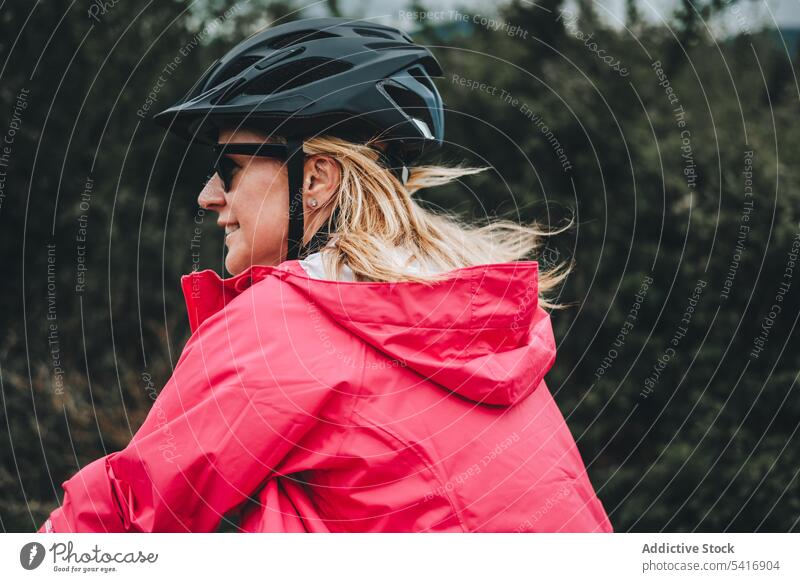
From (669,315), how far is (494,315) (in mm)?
3383

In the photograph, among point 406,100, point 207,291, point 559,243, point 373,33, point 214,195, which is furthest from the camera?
point 559,243

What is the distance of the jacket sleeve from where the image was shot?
5.73ft

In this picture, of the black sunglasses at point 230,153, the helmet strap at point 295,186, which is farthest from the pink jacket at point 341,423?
the black sunglasses at point 230,153

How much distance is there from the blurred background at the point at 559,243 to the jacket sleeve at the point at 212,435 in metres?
2.37

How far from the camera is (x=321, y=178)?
2305 mm

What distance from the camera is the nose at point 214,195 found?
2.40 m

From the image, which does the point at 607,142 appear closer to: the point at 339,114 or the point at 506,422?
the point at 339,114

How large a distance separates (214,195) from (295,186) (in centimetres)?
31

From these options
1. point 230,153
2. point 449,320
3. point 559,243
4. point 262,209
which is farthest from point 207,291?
point 559,243

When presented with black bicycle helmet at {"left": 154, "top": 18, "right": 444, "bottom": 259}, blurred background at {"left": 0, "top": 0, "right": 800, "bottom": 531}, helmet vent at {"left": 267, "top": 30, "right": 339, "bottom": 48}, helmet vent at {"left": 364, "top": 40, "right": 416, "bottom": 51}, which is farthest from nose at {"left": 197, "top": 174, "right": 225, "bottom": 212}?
blurred background at {"left": 0, "top": 0, "right": 800, "bottom": 531}

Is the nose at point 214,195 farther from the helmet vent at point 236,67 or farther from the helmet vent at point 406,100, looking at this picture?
the helmet vent at point 406,100

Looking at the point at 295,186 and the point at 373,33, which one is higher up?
the point at 373,33

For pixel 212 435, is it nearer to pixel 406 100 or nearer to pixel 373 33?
pixel 406 100

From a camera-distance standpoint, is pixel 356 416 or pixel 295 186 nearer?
pixel 356 416
